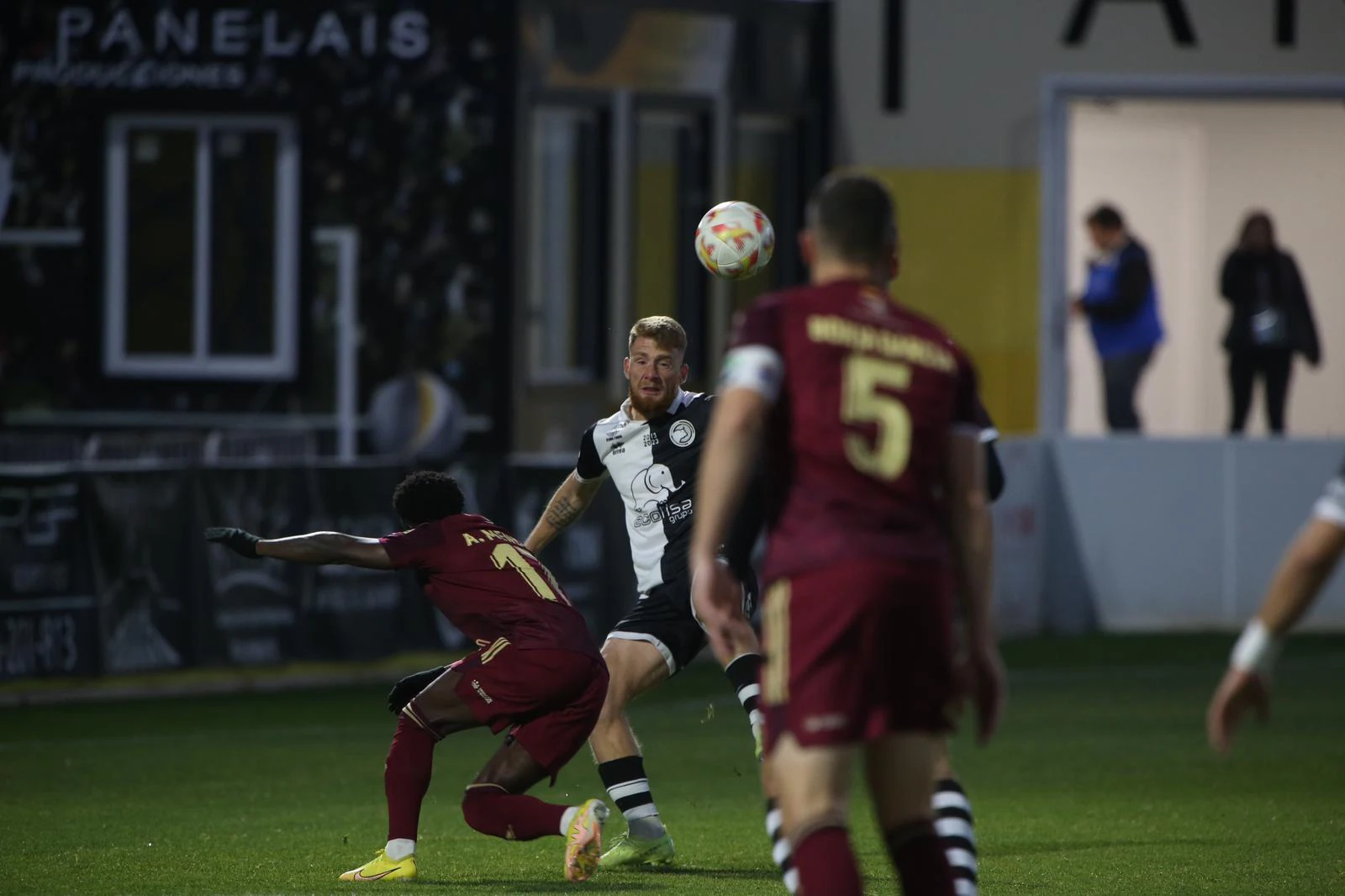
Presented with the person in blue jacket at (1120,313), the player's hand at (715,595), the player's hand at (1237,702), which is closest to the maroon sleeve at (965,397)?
the player's hand at (715,595)

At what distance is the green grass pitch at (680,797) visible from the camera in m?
8.48

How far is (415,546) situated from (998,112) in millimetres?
16497

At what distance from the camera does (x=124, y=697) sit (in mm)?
14852

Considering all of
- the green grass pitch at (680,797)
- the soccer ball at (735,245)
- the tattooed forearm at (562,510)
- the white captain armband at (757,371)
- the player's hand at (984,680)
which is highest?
the soccer ball at (735,245)

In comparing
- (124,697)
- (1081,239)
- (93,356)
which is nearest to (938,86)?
(1081,239)

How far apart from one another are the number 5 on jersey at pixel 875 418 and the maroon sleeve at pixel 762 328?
17 centimetres

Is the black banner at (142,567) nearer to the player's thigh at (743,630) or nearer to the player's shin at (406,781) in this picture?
the player's thigh at (743,630)

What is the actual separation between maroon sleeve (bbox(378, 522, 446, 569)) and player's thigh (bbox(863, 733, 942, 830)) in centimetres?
321

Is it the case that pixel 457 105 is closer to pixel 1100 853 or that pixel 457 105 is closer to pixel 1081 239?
pixel 1081 239

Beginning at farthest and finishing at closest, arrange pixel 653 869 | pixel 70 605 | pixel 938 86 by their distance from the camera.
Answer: pixel 938 86
pixel 70 605
pixel 653 869

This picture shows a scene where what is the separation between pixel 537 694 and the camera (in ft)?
26.7

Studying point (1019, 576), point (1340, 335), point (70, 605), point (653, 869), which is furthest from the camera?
point (1340, 335)

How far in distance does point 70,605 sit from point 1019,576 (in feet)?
27.6

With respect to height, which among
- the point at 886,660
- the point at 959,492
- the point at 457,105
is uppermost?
the point at 457,105
